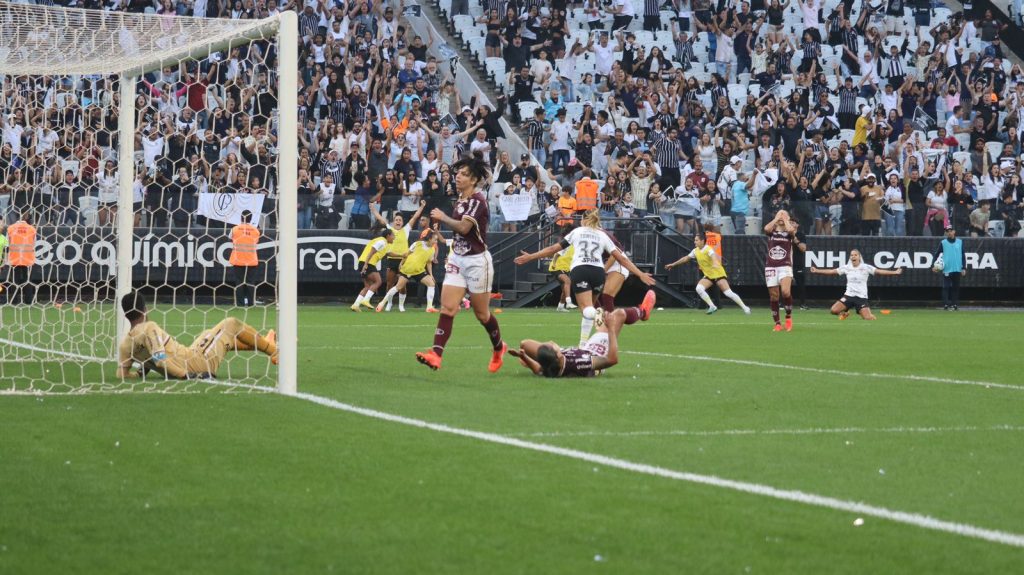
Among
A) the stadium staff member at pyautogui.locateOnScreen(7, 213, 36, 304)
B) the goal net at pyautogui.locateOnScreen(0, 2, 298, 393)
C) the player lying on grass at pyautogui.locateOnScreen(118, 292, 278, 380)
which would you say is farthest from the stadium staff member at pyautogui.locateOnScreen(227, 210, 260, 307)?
the player lying on grass at pyautogui.locateOnScreen(118, 292, 278, 380)

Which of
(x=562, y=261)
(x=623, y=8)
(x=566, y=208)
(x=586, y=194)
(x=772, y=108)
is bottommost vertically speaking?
(x=562, y=261)

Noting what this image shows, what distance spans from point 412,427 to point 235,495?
2.60 meters

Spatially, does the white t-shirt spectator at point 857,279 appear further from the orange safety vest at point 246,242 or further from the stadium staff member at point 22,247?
the stadium staff member at point 22,247

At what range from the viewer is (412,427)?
8.99m

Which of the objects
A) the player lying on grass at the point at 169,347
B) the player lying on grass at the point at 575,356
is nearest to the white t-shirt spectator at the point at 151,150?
the player lying on grass at the point at 169,347

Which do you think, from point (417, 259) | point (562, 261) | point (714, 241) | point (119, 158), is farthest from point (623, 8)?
point (119, 158)

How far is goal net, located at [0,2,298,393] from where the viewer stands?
1163cm

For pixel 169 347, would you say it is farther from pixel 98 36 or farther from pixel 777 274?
pixel 777 274

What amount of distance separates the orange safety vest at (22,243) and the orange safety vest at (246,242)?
4.24 m

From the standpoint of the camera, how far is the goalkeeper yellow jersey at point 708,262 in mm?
29938

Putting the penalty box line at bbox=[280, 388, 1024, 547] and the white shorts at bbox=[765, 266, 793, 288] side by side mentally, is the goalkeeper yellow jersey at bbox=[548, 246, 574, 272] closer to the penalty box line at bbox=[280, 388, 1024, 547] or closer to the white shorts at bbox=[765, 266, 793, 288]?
the white shorts at bbox=[765, 266, 793, 288]

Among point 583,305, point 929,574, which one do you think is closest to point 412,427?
point 929,574

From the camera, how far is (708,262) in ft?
98.5

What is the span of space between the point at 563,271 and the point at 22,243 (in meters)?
13.0
